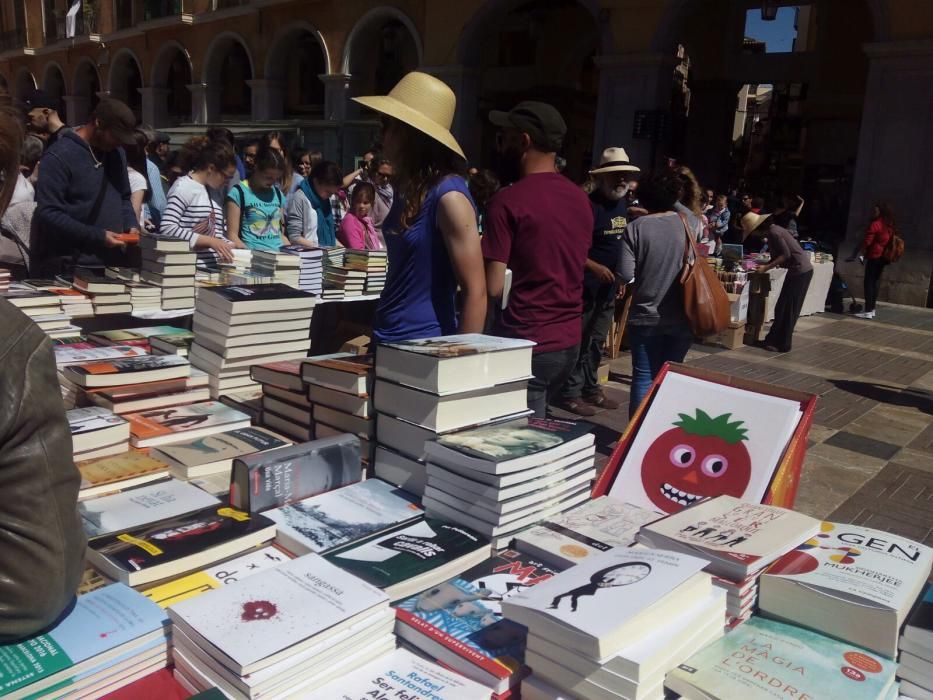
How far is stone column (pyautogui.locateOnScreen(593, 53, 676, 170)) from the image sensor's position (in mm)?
12680

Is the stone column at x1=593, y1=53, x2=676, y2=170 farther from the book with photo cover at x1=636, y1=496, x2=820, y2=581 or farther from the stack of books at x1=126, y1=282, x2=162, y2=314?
the book with photo cover at x1=636, y1=496, x2=820, y2=581

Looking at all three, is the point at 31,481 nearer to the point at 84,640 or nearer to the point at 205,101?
the point at 84,640

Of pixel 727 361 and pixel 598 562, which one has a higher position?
pixel 598 562

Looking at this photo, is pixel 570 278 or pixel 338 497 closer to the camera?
pixel 338 497

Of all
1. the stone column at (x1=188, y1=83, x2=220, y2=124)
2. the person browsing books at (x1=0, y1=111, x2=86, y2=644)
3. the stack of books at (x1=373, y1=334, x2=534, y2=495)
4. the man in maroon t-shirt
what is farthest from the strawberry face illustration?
the stone column at (x1=188, y1=83, x2=220, y2=124)

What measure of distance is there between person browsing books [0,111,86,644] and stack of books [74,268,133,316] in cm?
246

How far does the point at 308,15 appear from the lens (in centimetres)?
1873

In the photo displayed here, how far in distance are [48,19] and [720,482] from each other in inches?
1434

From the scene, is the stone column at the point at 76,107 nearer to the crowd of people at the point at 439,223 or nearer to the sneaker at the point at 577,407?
the crowd of people at the point at 439,223

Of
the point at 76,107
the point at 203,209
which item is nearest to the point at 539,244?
the point at 203,209

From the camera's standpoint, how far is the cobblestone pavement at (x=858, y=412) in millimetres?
4176

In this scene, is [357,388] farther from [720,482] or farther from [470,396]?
[720,482]

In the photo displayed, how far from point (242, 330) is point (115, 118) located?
154 cm

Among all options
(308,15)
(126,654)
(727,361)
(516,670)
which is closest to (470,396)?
(516,670)
